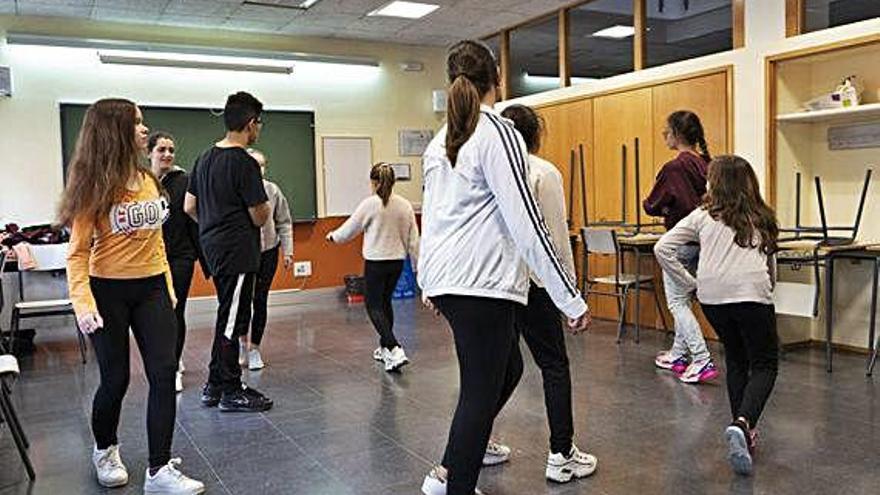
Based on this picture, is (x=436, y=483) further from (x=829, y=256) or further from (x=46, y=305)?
(x=46, y=305)

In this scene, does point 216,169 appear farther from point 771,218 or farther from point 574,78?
point 574,78

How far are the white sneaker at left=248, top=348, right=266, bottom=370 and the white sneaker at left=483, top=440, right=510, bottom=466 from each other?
7.80 feet

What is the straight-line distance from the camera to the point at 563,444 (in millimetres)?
2857

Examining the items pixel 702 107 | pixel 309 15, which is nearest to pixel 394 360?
pixel 702 107

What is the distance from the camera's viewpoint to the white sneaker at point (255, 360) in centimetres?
499

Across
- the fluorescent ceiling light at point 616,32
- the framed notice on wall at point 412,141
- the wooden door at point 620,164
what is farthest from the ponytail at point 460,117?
the framed notice on wall at point 412,141

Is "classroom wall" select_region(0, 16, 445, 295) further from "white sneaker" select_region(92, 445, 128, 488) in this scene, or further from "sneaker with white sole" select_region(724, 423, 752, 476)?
"sneaker with white sole" select_region(724, 423, 752, 476)

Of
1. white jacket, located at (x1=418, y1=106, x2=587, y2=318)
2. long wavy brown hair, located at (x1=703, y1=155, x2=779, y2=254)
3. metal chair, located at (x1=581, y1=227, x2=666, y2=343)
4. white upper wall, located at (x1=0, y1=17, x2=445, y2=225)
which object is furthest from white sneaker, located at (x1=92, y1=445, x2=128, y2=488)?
white upper wall, located at (x1=0, y1=17, x2=445, y2=225)

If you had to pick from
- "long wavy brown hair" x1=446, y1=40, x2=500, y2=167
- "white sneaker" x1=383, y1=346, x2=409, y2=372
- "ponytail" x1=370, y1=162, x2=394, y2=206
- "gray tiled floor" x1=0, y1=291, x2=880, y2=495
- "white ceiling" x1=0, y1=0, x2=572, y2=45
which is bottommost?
"gray tiled floor" x1=0, y1=291, x2=880, y2=495

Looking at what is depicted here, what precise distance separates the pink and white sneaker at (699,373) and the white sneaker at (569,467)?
→ 1.66 metres

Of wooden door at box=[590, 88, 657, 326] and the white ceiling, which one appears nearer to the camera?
wooden door at box=[590, 88, 657, 326]

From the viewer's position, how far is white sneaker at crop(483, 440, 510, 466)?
9.96ft

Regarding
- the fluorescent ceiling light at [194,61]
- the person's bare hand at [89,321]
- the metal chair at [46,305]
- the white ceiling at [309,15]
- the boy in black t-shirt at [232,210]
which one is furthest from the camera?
the fluorescent ceiling light at [194,61]

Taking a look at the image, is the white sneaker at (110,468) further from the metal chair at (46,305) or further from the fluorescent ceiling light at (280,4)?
the fluorescent ceiling light at (280,4)
